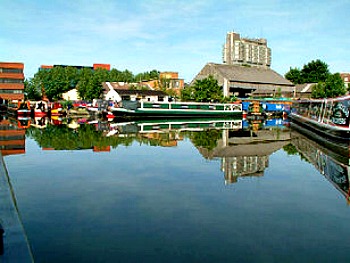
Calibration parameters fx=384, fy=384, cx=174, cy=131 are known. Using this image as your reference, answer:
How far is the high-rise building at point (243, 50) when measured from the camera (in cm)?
12069

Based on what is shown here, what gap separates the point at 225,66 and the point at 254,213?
5806 cm

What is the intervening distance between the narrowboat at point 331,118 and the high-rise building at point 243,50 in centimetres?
9403

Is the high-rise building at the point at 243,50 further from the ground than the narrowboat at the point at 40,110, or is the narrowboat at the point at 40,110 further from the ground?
the high-rise building at the point at 243,50

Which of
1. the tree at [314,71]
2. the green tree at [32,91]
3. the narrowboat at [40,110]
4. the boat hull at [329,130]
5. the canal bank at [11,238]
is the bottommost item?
the canal bank at [11,238]

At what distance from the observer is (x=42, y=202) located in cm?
767

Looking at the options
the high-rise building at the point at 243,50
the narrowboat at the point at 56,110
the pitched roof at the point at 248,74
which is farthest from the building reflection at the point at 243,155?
the high-rise building at the point at 243,50

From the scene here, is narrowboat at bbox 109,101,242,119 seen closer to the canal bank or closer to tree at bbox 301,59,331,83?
the canal bank

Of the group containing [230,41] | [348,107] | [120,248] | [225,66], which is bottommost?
[120,248]

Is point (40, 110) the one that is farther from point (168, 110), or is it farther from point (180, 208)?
point (180, 208)

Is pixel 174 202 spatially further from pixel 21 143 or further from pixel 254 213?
pixel 21 143

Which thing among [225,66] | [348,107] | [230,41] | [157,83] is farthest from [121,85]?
[348,107]

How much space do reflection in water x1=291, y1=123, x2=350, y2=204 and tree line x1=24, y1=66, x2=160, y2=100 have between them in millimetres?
49728

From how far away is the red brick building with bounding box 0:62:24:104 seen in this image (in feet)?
244

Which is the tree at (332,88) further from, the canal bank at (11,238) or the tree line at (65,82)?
the canal bank at (11,238)
